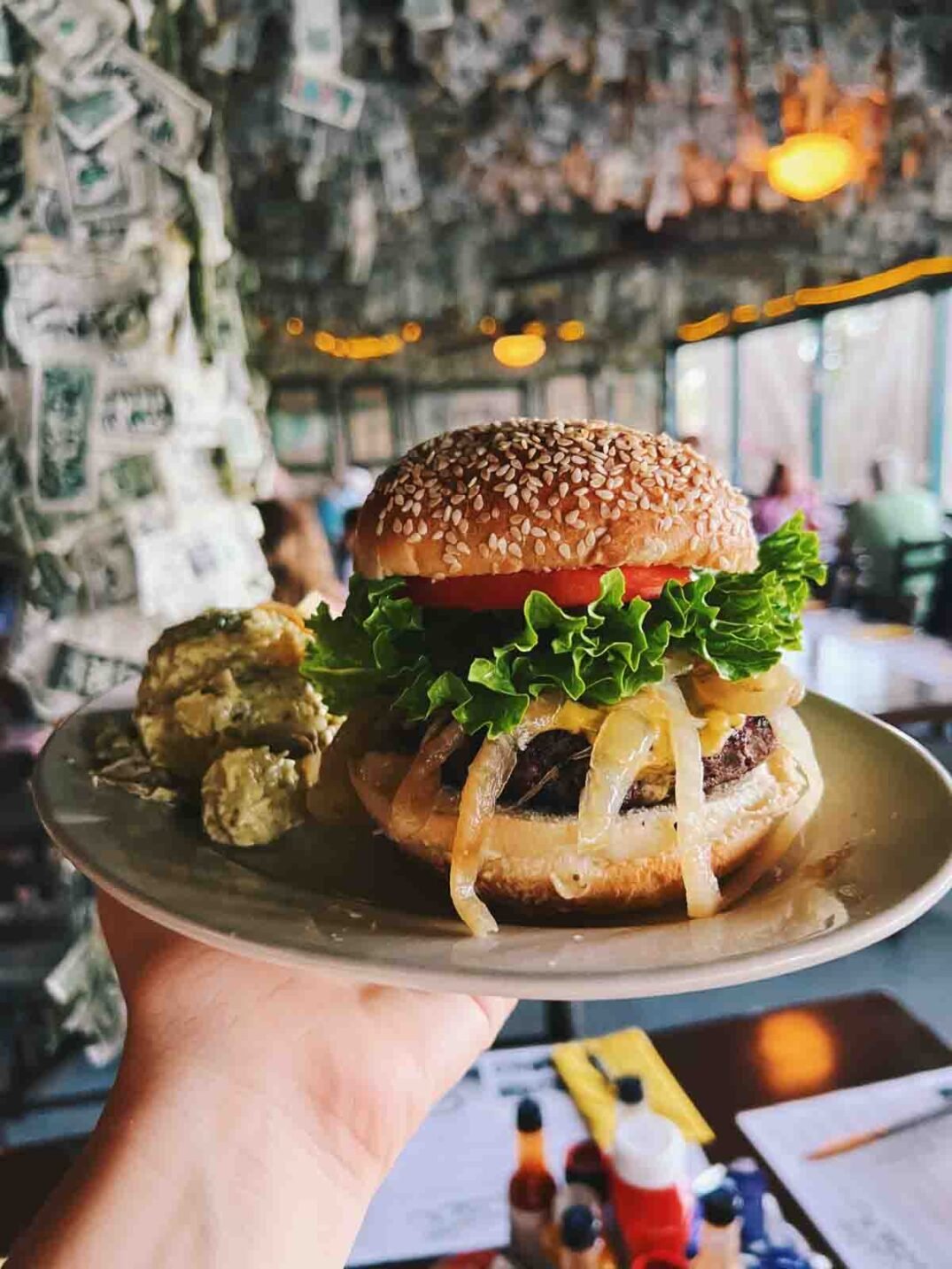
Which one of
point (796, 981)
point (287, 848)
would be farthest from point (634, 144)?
point (287, 848)

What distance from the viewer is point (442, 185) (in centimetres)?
780

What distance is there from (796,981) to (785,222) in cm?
759

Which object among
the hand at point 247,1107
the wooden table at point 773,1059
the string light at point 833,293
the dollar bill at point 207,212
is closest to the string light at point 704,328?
the string light at point 833,293

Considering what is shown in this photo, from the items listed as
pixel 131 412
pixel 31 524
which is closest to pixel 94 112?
pixel 131 412

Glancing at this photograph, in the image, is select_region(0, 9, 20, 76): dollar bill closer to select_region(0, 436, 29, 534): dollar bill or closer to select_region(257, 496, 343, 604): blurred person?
select_region(0, 436, 29, 534): dollar bill

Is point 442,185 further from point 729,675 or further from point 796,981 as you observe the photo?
point 729,675

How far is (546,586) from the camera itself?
4.85ft

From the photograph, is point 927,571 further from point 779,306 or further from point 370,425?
point 370,425

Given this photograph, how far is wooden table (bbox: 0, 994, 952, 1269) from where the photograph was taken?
1.96 metres

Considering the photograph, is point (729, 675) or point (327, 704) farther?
point (327, 704)

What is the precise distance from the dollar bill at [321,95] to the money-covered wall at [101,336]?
0.43m

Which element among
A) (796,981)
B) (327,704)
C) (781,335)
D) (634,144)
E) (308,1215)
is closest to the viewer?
(308,1215)

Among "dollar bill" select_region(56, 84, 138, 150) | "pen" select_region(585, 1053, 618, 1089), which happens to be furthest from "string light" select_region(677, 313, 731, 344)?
"pen" select_region(585, 1053, 618, 1089)

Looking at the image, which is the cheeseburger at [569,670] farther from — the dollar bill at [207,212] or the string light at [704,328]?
the string light at [704,328]
